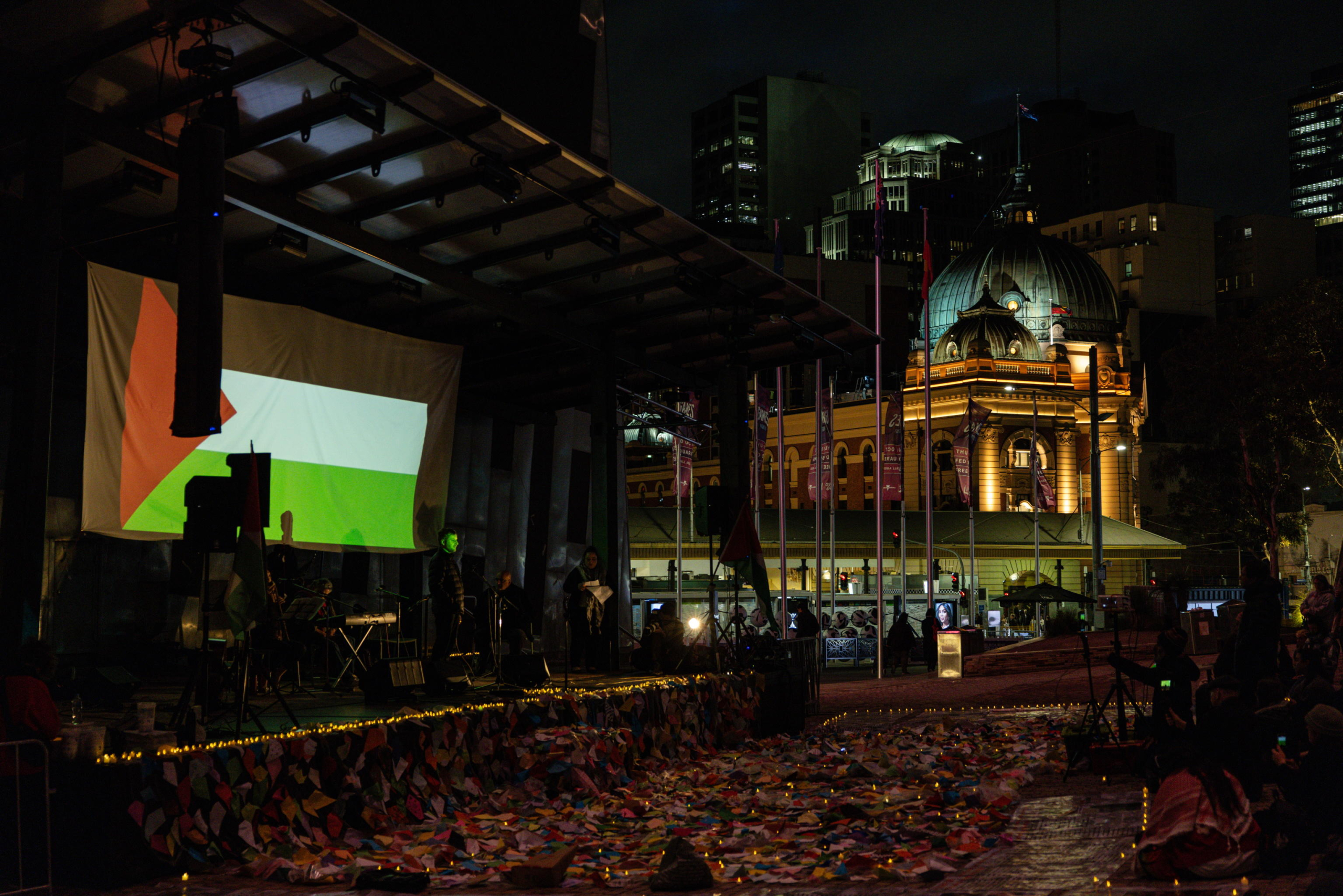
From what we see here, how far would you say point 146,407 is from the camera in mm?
15250

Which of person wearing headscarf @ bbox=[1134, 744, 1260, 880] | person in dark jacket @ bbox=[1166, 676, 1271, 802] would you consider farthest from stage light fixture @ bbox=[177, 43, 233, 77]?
person in dark jacket @ bbox=[1166, 676, 1271, 802]

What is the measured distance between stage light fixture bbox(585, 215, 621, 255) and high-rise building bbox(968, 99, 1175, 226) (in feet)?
376

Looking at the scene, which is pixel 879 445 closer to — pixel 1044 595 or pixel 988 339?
pixel 1044 595

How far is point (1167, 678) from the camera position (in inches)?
493

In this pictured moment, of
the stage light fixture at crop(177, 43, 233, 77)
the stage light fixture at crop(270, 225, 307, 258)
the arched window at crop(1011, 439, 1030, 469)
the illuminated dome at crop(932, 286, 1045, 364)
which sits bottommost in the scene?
the stage light fixture at crop(270, 225, 307, 258)

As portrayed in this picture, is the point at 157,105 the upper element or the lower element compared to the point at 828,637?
upper

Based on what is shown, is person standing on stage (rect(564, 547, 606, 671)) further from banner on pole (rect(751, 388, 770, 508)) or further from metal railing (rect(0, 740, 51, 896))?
banner on pole (rect(751, 388, 770, 508))

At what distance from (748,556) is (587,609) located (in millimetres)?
2690

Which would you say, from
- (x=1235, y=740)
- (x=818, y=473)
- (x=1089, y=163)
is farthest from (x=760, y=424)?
(x=1089, y=163)

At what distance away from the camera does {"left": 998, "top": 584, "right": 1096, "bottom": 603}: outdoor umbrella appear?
38.7 m

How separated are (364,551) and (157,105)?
890 centimetres

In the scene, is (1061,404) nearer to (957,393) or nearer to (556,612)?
(957,393)

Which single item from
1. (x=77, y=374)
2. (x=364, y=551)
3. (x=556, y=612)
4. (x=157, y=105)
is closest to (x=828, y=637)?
(x=556, y=612)

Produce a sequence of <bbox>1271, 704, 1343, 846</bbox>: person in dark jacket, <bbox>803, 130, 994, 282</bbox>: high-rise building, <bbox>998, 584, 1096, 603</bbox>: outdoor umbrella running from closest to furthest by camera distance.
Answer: <bbox>1271, 704, 1343, 846</bbox>: person in dark jacket < <bbox>998, 584, 1096, 603</bbox>: outdoor umbrella < <bbox>803, 130, 994, 282</bbox>: high-rise building
